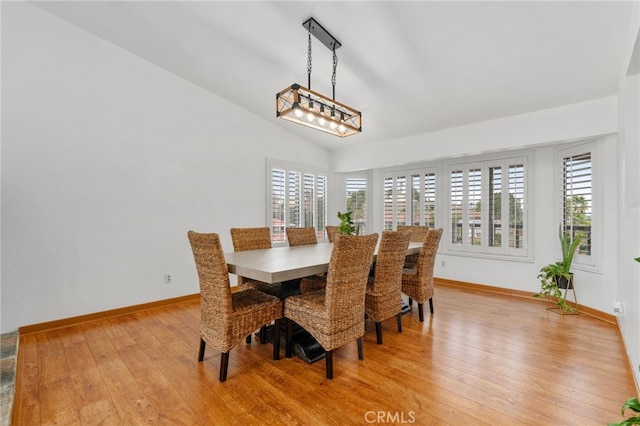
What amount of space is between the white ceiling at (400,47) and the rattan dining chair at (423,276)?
5.51 ft

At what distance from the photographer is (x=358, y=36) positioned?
8.66 feet

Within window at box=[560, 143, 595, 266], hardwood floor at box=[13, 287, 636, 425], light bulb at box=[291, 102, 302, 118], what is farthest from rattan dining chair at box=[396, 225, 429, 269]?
light bulb at box=[291, 102, 302, 118]

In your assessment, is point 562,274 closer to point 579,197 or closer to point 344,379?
point 579,197

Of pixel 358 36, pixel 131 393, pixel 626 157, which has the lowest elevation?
pixel 131 393

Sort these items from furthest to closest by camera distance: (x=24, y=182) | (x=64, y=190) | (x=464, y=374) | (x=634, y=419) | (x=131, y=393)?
1. (x=64, y=190)
2. (x=24, y=182)
3. (x=464, y=374)
4. (x=131, y=393)
5. (x=634, y=419)

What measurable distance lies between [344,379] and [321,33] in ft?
9.24

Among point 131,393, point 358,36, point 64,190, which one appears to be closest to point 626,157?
point 358,36

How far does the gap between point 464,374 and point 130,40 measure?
4513 mm

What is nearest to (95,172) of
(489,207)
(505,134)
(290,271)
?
(290,271)

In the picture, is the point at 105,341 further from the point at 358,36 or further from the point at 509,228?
the point at 509,228

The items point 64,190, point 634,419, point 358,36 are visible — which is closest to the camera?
point 634,419

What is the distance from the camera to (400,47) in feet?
8.89

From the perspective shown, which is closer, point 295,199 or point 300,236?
point 300,236

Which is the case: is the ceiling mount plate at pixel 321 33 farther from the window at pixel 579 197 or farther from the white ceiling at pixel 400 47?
the window at pixel 579 197
